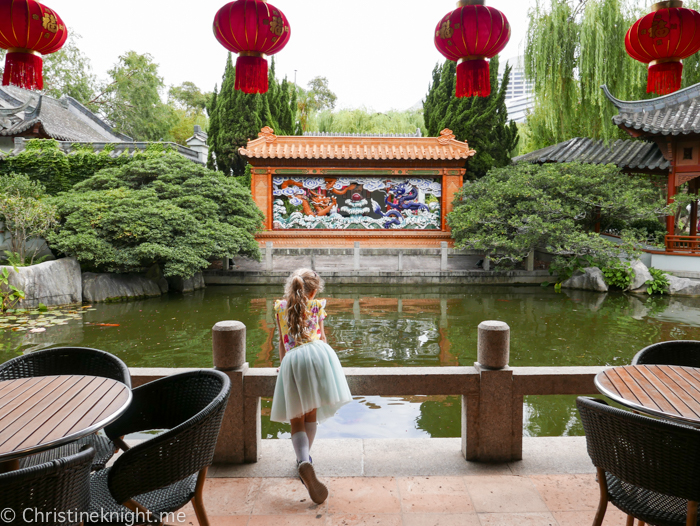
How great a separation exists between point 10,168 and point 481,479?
13338 mm

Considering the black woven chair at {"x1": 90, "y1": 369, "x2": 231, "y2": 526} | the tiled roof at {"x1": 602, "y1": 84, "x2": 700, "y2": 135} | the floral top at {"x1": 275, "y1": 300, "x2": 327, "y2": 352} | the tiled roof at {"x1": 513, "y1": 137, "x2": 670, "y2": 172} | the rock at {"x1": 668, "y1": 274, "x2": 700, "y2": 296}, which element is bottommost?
the rock at {"x1": 668, "y1": 274, "x2": 700, "y2": 296}

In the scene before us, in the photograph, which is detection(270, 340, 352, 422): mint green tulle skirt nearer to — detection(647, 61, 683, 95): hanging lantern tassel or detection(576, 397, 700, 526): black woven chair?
detection(576, 397, 700, 526): black woven chair

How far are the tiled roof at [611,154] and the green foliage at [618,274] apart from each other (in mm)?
2656

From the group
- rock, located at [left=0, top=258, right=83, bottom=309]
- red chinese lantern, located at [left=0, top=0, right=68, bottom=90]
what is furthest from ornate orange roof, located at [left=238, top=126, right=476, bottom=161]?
red chinese lantern, located at [left=0, top=0, right=68, bottom=90]

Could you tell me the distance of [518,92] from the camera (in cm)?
10244

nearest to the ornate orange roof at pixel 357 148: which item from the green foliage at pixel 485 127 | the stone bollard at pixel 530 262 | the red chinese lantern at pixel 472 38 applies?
the green foliage at pixel 485 127

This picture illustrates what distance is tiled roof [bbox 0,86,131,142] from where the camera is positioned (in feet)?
44.4

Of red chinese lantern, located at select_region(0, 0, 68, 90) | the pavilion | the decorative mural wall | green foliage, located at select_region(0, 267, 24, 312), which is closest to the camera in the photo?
red chinese lantern, located at select_region(0, 0, 68, 90)

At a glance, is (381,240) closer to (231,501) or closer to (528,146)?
(528,146)

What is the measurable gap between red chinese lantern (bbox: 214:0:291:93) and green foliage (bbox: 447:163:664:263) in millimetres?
8154

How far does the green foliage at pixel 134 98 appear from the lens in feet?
76.5

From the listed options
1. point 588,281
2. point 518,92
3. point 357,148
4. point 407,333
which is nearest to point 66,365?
point 407,333

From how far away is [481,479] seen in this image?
2.36 m

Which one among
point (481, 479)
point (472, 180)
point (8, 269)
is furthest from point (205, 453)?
point (472, 180)
